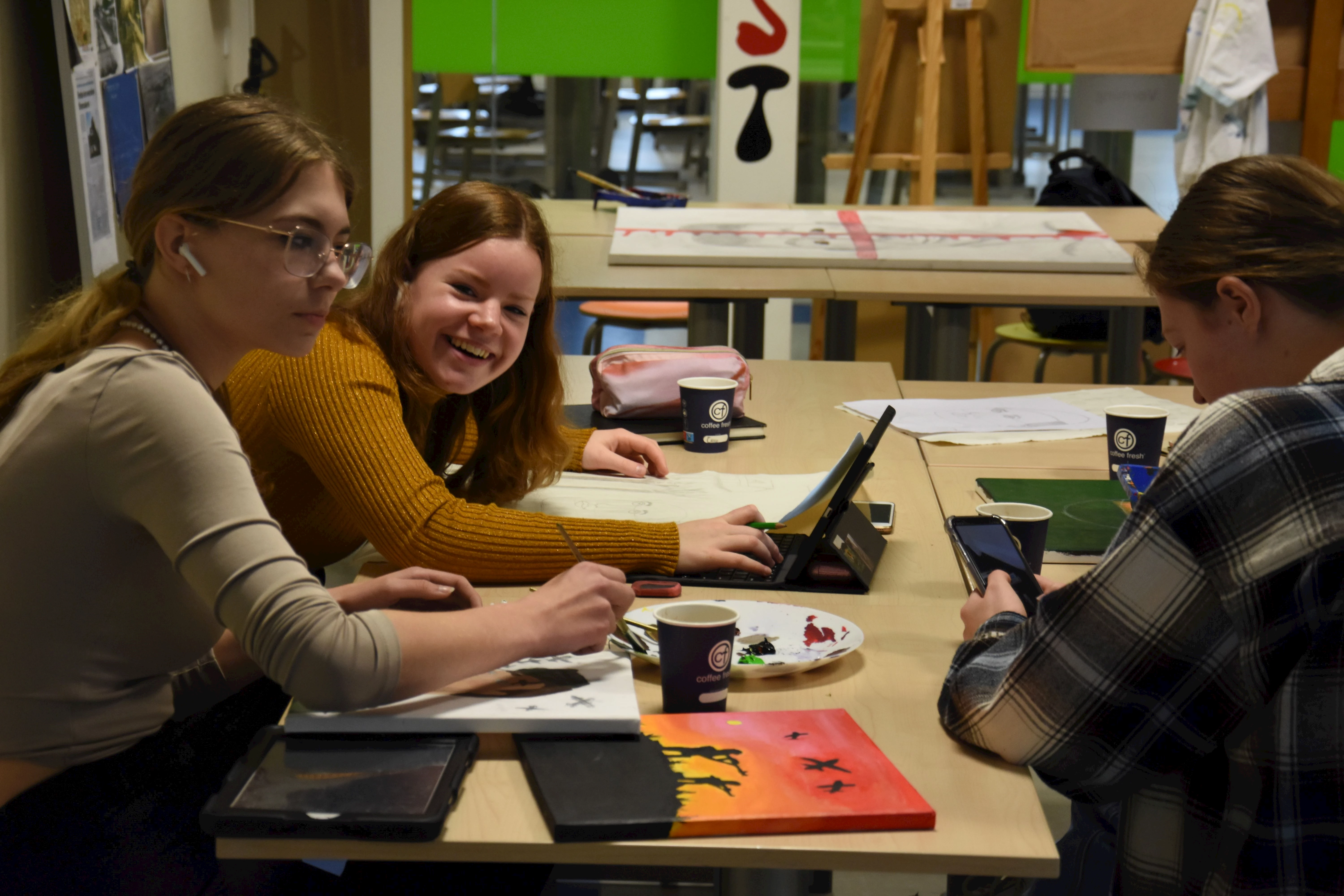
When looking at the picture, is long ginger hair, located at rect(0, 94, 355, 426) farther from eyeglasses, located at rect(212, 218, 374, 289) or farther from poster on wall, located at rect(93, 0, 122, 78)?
poster on wall, located at rect(93, 0, 122, 78)

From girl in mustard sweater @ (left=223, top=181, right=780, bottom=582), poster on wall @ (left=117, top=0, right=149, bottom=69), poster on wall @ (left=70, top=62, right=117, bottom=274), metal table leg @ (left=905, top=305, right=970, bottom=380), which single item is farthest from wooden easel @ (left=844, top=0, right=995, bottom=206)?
girl in mustard sweater @ (left=223, top=181, right=780, bottom=582)

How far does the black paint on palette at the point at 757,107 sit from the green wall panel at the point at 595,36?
214 millimetres

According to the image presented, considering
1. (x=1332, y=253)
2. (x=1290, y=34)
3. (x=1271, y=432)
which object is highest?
(x=1290, y=34)

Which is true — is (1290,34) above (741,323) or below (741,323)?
above

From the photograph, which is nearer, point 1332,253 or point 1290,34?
point 1332,253

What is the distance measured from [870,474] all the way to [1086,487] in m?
0.31

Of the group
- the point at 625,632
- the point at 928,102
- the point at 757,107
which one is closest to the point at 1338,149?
the point at 928,102

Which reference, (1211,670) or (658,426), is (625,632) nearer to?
(1211,670)

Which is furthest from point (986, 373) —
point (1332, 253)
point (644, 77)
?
point (1332, 253)

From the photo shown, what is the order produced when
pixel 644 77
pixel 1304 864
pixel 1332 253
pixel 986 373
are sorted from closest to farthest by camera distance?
pixel 1304 864, pixel 1332 253, pixel 986 373, pixel 644 77

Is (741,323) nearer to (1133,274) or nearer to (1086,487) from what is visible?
(1133,274)

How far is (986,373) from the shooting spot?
4.59 meters

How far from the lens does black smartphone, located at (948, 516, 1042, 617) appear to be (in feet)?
4.55

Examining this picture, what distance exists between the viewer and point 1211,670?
1.05 meters
